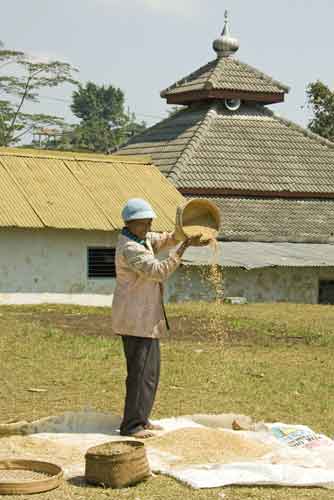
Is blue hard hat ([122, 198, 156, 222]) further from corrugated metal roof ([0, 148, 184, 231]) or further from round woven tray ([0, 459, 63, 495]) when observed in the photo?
corrugated metal roof ([0, 148, 184, 231])

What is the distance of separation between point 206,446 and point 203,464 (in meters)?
0.32

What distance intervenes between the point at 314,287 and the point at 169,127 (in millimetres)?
9042

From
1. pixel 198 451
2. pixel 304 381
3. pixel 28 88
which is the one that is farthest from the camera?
pixel 28 88

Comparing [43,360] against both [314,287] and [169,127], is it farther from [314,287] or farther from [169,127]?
[169,127]

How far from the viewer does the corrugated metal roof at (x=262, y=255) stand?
24.6 meters

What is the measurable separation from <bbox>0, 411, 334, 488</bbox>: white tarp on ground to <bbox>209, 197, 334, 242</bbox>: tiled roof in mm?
20301

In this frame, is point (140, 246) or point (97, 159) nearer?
point (140, 246)

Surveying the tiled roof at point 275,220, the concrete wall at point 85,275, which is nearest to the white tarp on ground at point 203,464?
the concrete wall at point 85,275

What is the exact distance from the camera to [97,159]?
2653 cm

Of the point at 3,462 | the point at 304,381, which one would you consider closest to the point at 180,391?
the point at 304,381

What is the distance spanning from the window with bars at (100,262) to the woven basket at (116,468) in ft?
57.7

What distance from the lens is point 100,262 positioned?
80.1ft

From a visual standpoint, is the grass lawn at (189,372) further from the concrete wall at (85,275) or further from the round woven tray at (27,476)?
the concrete wall at (85,275)

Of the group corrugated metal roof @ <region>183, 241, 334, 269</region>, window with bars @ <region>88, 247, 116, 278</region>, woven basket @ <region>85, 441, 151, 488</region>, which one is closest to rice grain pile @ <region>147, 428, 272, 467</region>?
woven basket @ <region>85, 441, 151, 488</region>
